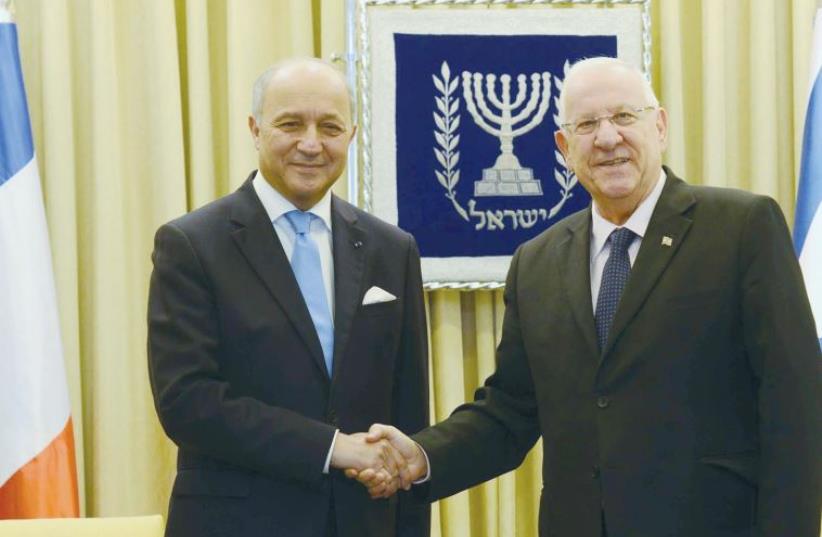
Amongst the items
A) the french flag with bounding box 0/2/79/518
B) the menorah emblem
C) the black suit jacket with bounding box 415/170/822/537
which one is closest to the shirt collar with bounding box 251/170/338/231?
the black suit jacket with bounding box 415/170/822/537

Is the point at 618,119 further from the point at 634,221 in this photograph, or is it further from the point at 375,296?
the point at 375,296

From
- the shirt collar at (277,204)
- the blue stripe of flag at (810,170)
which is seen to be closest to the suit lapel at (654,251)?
the shirt collar at (277,204)

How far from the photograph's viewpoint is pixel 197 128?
4457mm

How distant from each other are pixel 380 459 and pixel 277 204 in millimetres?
673

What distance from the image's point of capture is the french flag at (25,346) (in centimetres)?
397

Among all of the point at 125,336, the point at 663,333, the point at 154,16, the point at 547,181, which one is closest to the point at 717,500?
the point at 663,333

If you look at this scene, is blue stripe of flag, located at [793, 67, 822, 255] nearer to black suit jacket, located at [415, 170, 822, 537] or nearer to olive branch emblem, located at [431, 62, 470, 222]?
olive branch emblem, located at [431, 62, 470, 222]

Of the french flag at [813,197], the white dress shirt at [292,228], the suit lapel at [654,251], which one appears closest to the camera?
the suit lapel at [654,251]

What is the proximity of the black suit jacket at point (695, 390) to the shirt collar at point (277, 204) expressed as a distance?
2.10 feet

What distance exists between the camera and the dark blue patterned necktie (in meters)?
2.83

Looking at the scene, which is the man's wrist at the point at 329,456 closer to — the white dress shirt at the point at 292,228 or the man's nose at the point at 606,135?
the white dress shirt at the point at 292,228

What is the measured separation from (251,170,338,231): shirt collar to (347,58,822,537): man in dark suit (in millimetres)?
557

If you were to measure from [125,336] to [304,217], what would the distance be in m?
1.61

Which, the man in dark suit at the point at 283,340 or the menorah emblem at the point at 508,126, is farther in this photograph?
the menorah emblem at the point at 508,126
